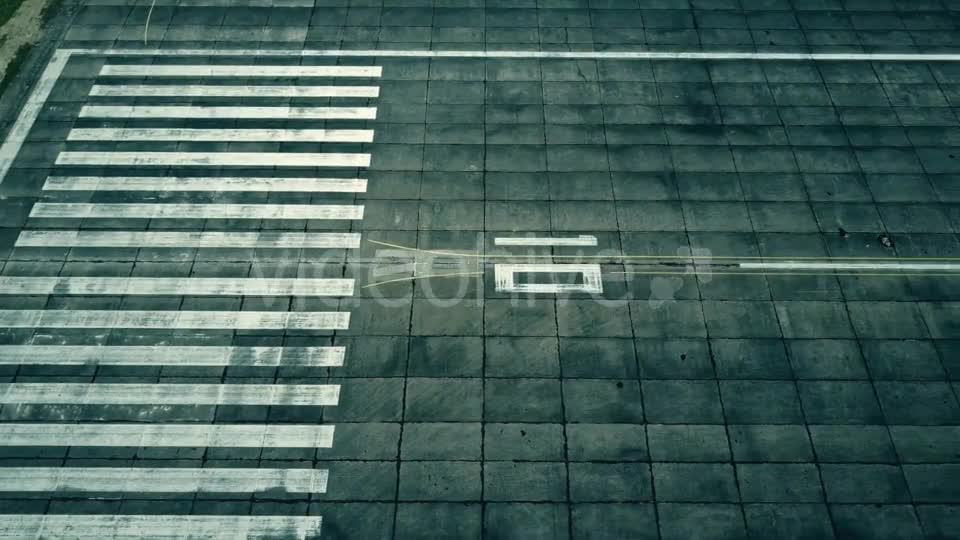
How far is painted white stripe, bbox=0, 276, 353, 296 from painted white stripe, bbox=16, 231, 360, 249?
1.59 m

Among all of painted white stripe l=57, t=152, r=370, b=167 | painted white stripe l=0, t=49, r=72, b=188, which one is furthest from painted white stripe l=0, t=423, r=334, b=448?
painted white stripe l=0, t=49, r=72, b=188

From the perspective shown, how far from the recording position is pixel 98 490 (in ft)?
66.7

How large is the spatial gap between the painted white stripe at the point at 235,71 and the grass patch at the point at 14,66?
4215 millimetres

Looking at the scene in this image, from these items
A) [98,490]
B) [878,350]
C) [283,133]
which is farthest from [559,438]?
[283,133]

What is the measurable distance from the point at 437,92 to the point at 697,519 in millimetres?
21851

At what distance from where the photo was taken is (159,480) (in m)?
20.5

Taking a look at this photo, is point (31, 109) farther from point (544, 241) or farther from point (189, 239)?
point (544, 241)

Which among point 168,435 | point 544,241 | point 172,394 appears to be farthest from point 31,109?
point 544,241

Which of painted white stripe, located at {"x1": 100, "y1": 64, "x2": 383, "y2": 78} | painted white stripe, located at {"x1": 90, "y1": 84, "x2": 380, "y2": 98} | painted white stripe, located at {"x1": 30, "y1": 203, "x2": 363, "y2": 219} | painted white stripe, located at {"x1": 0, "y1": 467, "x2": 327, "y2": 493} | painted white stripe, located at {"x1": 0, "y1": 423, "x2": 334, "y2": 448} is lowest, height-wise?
painted white stripe, located at {"x1": 0, "y1": 467, "x2": 327, "y2": 493}

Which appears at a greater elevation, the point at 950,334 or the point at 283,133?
the point at 283,133

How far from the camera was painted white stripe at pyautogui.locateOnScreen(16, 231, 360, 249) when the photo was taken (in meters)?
25.1

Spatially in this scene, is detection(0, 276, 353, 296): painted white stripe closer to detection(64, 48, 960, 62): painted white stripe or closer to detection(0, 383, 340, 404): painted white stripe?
detection(0, 383, 340, 404): painted white stripe

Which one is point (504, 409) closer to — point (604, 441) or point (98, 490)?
point (604, 441)

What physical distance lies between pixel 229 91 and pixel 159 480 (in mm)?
18461
